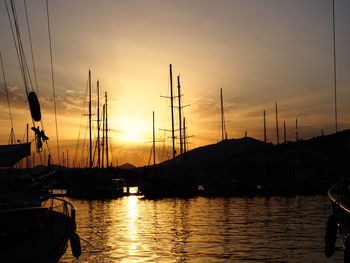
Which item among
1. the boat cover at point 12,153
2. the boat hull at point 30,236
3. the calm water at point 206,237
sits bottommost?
the calm water at point 206,237

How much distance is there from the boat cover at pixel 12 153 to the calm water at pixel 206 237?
6.83 metres

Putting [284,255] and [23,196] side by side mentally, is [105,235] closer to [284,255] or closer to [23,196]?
[23,196]

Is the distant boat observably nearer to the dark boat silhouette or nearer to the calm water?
the calm water

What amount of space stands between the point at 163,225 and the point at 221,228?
5660 millimetres

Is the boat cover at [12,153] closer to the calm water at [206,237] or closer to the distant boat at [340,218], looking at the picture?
the calm water at [206,237]

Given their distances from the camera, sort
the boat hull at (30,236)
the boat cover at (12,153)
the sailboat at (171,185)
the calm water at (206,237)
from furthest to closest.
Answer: the sailboat at (171,185) → the boat cover at (12,153) → the calm water at (206,237) → the boat hull at (30,236)

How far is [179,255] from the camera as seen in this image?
23.1 meters

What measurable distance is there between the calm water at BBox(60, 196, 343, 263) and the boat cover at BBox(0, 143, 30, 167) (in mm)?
6831

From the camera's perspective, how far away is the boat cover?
85.8 ft

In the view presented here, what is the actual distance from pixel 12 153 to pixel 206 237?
13.9 meters

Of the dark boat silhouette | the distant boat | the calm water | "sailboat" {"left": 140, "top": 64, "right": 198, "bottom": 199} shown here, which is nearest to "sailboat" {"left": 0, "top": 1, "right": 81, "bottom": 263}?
the dark boat silhouette

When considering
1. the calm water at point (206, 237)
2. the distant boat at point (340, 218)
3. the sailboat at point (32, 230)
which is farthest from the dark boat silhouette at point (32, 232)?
the distant boat at point (340, 218)

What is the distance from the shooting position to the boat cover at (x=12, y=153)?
26156 mm

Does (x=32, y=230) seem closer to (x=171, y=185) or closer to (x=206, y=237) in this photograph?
(x=206, y=237)
